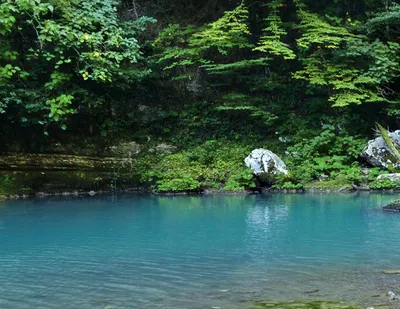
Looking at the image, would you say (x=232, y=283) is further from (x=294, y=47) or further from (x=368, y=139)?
(x=294, y=47)

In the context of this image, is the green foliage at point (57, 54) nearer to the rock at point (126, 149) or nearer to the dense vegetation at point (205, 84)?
the dense vegetation at point (205, 84)

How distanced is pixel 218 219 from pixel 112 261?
408 cm

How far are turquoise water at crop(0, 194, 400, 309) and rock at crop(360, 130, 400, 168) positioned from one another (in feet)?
11.9

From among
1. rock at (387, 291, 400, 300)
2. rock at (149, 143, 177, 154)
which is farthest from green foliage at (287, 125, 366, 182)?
rock at (387, 291, 400, 300)

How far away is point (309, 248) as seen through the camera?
7.43m

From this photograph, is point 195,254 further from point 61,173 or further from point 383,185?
point 61,173

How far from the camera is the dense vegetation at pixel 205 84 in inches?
606

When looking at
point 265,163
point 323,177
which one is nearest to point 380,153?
point 323,177

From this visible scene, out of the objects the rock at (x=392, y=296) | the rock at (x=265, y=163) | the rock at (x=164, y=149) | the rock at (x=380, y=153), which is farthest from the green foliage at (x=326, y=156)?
the rock at (x=392, y=296)

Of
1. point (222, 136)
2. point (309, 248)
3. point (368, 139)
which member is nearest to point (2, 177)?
point (222, 136)

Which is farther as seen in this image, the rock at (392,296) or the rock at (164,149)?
the rock at (164,149)

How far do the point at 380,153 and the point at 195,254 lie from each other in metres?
11.2

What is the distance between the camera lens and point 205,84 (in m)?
20.8

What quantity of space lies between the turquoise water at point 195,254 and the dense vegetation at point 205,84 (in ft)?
14.3
